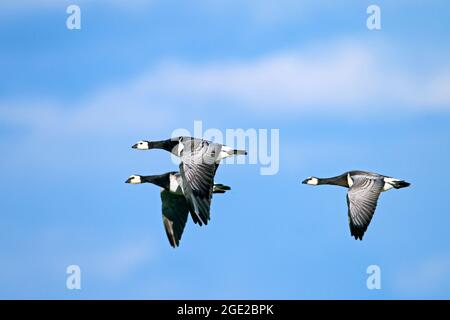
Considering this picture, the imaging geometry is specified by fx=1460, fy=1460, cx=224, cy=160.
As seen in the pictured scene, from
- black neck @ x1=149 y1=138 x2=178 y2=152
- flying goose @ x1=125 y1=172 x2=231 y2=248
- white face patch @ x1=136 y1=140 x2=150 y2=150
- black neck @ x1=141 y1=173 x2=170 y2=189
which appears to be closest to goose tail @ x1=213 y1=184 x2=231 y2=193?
flying goose @ x1=125 y1=172 x2=231 y2=248

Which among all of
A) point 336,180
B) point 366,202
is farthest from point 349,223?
point 336,180

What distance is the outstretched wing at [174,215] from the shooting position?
31875mm

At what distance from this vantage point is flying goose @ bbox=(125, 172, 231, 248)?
104 feet

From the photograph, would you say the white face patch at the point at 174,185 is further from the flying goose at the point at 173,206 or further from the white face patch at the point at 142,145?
the white face patch at the point at 142,145

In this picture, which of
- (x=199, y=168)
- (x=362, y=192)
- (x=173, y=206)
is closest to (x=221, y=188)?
(x=173, y=206)

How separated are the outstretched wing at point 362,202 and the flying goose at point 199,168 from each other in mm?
2485

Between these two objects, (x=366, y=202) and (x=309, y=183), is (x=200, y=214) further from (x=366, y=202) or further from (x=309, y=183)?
(x=309, y=183)

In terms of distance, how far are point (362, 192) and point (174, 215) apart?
4252 mm

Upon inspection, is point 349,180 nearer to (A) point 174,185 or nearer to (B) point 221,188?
(B) point 221,188

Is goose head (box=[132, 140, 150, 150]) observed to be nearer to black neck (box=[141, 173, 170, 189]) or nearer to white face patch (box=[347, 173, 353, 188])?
black neck (box=[141, 173, 170, 189])

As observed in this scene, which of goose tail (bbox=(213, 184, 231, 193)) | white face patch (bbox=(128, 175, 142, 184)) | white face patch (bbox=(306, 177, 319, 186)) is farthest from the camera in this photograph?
white face patch (bbox=(306, 177, 319, 186))

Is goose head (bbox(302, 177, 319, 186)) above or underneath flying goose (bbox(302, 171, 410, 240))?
above

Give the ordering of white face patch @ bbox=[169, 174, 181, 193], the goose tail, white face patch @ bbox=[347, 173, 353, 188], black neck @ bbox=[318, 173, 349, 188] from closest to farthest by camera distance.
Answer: the goose tail, white face patch @ bbox=[169, 174, 181, 193], white face patch @ bbox=[347, 173, 353, 188], black neck @ bbox=[318, 173, 349, 188]

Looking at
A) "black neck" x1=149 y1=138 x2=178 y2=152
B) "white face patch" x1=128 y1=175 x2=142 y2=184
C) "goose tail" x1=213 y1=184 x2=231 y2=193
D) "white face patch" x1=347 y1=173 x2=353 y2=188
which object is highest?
"black neck" x1=149 y1=138 x2=178 y2=152
